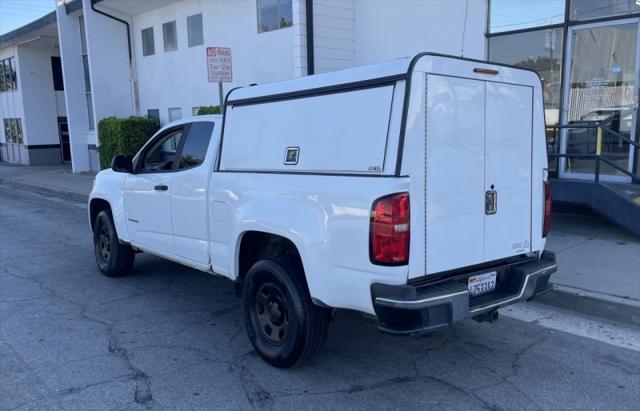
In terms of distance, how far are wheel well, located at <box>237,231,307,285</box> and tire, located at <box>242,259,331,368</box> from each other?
3.1 inches

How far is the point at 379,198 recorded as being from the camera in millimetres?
3275

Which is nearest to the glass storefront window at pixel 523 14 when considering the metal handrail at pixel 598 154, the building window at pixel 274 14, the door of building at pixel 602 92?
the door of building at pixel 602 92

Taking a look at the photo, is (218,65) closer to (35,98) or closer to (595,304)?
(595,304)

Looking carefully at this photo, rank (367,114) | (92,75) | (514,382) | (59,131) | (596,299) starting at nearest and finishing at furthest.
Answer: (367,114) → (514,382) → (596,299) → (92,75) → (59,131)

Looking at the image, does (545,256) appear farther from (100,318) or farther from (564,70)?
(564,70)

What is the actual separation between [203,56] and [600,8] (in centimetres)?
1098

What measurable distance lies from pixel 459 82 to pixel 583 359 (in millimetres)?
2417

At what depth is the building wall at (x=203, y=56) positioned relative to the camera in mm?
13781

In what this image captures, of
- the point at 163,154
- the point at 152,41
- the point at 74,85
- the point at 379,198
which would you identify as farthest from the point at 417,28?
the point at 74,85

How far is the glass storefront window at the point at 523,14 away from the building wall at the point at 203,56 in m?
4.81

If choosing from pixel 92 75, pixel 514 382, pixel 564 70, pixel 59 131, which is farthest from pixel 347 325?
pixel 59 131

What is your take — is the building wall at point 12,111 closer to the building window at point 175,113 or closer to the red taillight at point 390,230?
the building window at point 175,113

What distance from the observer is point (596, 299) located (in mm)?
5188

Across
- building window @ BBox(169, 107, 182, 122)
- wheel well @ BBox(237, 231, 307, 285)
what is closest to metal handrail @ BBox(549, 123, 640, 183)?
wheel well @ BBox(237, 231, 307, 285)
